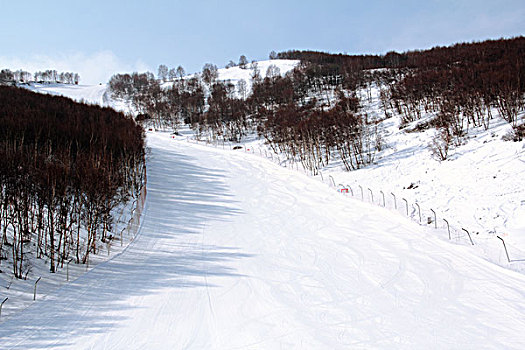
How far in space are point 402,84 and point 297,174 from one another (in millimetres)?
29577

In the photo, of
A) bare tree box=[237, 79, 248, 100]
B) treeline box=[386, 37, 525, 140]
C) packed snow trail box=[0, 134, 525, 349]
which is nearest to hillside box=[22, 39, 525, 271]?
treeline box=[386, 37, 525, 140]

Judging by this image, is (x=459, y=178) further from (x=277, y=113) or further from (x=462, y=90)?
(x=277, y=113)

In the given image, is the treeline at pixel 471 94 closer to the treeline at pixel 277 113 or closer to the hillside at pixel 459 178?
the hillside at pixel 459 178

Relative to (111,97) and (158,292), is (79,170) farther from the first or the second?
(111,97)

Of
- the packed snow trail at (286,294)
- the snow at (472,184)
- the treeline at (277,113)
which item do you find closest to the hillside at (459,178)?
the snow at (472,184)

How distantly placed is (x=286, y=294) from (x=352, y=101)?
180ft

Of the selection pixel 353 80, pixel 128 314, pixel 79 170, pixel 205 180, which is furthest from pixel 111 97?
pixel 128 314

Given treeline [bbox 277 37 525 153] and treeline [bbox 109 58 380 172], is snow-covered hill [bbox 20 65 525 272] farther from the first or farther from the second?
treeline [bbox 109 58 380 172]

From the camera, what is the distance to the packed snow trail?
24.2ft

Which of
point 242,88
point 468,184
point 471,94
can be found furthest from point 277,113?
point 242,88

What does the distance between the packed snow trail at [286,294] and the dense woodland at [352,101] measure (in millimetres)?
13750

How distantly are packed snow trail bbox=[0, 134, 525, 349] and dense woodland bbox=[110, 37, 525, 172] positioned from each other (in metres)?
13.8

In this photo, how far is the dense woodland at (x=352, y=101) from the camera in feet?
90.2

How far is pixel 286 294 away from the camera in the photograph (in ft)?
31.4
